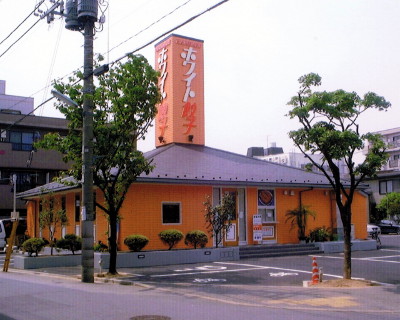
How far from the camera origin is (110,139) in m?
15.5

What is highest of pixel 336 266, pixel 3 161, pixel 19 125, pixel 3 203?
pixel 19 125

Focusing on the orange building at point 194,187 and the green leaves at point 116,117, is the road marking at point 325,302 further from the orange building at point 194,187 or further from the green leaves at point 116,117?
the orange building at point 194,187

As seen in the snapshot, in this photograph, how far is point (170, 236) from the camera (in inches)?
792

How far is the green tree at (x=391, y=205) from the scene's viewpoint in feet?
150

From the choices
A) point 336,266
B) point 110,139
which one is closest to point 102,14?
point 110,139

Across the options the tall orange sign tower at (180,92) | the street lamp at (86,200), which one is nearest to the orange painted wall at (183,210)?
the street lamp at (86,200)

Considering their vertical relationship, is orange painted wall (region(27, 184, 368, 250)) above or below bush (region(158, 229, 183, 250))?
above

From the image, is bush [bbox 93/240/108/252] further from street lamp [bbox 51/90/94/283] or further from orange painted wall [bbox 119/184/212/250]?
street lamp [bbox 51/90/94/283]

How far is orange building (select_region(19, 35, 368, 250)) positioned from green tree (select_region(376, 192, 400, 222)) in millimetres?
20479

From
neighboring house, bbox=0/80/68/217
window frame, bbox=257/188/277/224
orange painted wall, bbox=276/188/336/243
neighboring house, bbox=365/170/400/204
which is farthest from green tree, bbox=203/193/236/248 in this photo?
neighboring house, bbox=365/170/400/204

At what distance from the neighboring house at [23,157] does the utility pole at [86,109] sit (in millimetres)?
28417

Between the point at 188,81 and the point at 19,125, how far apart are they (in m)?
23.4

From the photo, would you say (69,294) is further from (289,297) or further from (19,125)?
(19,125)

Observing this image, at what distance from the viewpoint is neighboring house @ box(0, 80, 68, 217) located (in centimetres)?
4228
